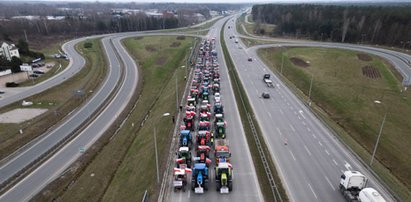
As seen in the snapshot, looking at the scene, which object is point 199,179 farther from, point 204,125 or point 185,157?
point 204,125

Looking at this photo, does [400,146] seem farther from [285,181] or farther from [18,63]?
[18,63]

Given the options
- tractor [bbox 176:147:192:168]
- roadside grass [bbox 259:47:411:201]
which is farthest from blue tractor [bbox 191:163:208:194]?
roadside grass [bbox 259:47:411:201]

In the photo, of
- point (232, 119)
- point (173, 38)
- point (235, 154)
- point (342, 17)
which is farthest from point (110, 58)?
point (342, 17)

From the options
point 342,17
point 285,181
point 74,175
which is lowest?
point 74,175

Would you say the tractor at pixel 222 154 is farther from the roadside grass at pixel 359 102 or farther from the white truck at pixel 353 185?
the roadside grass at pixel 359 102

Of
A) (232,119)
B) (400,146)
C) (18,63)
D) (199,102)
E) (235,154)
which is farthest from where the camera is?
(18,63)

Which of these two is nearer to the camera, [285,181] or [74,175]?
[285,181]
